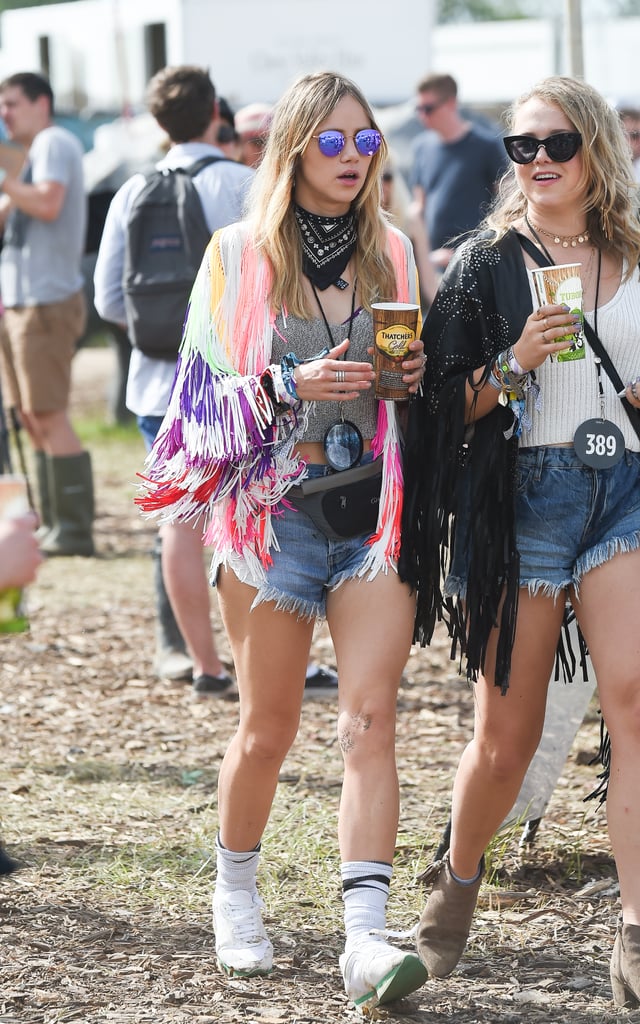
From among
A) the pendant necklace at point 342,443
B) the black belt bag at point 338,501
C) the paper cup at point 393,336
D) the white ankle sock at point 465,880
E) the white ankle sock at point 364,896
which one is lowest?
the white ankle sock at point 465,880

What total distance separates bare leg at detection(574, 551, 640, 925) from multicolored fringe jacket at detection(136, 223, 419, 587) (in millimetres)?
486

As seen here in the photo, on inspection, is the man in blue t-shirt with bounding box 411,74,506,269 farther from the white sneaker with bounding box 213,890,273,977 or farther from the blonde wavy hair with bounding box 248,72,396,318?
the white sneaker with bounding box 213,890,273,977

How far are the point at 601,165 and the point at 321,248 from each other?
67 centimetres

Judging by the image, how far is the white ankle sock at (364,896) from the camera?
10.3 feet

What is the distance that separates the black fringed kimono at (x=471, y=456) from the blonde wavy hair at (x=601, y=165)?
140 mm

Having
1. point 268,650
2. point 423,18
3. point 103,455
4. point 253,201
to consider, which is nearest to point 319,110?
point 253,201

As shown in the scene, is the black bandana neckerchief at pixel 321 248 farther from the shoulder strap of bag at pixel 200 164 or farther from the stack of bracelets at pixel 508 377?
the shoulder strap of bag at pixel 200 164

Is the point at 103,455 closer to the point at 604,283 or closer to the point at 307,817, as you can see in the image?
the point at 307,817

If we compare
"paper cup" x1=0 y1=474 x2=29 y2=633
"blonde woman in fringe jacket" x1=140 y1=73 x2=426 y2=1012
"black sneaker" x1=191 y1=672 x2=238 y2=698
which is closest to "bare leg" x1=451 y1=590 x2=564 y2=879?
"blonde woman in fringe jacket" x1=140 y1=73 x2=426 y2=1012

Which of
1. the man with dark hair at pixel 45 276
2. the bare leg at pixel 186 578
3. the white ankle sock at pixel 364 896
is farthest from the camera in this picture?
the man with dark hair at pixel 45 276

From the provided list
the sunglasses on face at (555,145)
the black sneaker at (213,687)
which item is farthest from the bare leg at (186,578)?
the sunglasses on face at (555,145)

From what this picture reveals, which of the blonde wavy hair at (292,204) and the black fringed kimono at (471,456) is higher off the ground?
the blonde wavy hair at (292,204)

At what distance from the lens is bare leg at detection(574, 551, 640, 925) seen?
3176 mm

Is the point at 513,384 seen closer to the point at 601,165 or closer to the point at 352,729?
the point at 601,165
